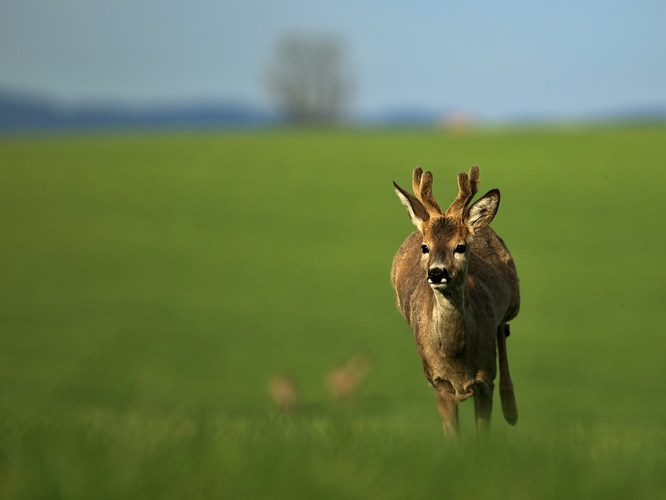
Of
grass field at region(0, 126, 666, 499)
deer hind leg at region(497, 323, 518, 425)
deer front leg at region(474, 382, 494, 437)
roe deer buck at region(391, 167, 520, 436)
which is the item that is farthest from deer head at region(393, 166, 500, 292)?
grass field at region(0, 126, 666, 499)

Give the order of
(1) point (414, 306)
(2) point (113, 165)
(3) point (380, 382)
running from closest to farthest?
(1) point (414, 306)
(3) point (380, 382)
(2) point (113, 165)

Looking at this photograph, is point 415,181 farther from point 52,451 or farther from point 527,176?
point 527,176

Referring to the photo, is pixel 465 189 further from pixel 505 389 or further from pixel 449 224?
pixel 505 389

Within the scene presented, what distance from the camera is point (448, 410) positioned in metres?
6.15

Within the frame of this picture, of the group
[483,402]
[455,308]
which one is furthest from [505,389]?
[455,308]

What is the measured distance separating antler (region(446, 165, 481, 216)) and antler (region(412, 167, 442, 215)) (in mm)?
101

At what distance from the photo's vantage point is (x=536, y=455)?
461 centimetres

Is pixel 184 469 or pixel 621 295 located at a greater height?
pixel 184 469

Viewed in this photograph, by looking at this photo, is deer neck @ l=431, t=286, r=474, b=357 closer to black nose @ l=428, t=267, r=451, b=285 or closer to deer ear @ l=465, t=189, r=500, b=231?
black nose @ l=428, t=267, r=451, b=285

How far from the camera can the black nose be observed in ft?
19.4

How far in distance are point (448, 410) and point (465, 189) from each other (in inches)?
51.9

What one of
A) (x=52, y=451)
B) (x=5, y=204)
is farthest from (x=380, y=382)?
(x=52, y=451)

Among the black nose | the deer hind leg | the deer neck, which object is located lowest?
the deer hind leg

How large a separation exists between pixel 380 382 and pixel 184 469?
2631cm
